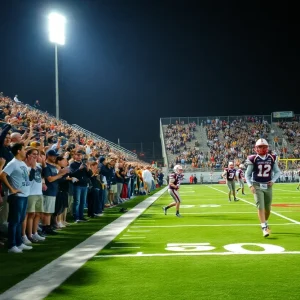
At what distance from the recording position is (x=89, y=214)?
1405 cm

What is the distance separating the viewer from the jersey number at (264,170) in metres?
9.26

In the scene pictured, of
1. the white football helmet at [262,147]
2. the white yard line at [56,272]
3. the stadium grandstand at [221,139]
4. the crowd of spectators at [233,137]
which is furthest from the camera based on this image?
the crowd of spectators at [233,137]

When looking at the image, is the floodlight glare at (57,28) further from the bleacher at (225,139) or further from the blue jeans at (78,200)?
the bleacher at (225,139)

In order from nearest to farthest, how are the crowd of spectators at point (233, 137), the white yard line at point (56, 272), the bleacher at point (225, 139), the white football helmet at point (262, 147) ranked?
the white yard line at point (56, 272)
the white football helmet at point (262, 147)
the bleacher at point (225, 139)
the crowd of spectators at point (233, 137)

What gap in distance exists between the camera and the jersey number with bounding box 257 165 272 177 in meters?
9.26

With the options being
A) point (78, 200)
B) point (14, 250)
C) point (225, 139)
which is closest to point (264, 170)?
point (14, 250)

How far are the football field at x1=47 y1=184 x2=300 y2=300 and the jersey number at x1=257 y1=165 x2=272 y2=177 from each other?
1189 mm

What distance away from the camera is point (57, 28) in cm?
2825

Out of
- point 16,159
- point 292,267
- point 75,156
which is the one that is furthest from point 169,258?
point 75,156

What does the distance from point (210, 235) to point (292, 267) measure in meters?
3.32

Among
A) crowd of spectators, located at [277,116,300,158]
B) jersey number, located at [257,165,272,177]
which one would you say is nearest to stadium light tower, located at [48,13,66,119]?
jersey number, located at [257,165,272,177]

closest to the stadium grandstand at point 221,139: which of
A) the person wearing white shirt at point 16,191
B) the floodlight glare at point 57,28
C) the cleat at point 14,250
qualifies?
the floodlight glare at point 57,28

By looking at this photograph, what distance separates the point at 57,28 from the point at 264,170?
22.0 meters

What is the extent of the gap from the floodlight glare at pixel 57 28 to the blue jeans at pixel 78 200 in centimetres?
1624
